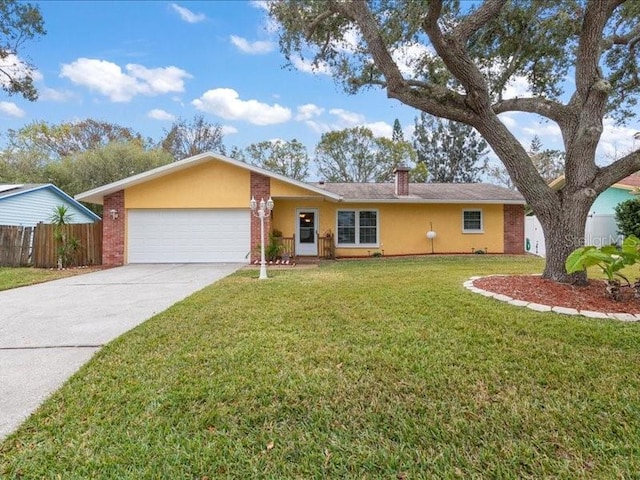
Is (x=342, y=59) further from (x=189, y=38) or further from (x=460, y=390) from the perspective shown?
(x=460, y=390)

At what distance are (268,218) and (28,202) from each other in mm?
12469

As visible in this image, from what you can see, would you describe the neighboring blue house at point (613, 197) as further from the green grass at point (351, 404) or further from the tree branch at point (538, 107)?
the green grass at point (351, 404)

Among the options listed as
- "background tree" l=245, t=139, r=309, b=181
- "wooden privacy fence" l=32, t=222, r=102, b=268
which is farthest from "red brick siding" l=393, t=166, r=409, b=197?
"background tree" l=245, t=139, r=309, b=181

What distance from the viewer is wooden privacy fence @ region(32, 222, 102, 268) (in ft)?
39.7

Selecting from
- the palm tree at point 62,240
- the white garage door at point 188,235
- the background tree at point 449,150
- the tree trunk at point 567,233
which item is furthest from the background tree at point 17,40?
the background tree at point 449,150

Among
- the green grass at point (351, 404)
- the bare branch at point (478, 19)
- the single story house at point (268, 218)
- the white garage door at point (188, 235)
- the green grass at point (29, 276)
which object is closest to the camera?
the green grass at point (351, 404)

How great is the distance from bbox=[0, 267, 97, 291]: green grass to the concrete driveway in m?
0.51

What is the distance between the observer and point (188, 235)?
13445 millimetres

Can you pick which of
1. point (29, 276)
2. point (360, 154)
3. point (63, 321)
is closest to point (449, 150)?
point (360, 154)

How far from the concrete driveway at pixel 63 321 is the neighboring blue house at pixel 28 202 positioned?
9211 mm

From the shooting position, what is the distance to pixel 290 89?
17.0 metres

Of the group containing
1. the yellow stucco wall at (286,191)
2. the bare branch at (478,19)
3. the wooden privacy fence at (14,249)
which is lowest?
the wooden privacy fence at (14,249)

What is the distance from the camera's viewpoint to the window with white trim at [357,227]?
1502 centimetres

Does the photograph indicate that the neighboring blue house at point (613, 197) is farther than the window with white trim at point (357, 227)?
Yes
